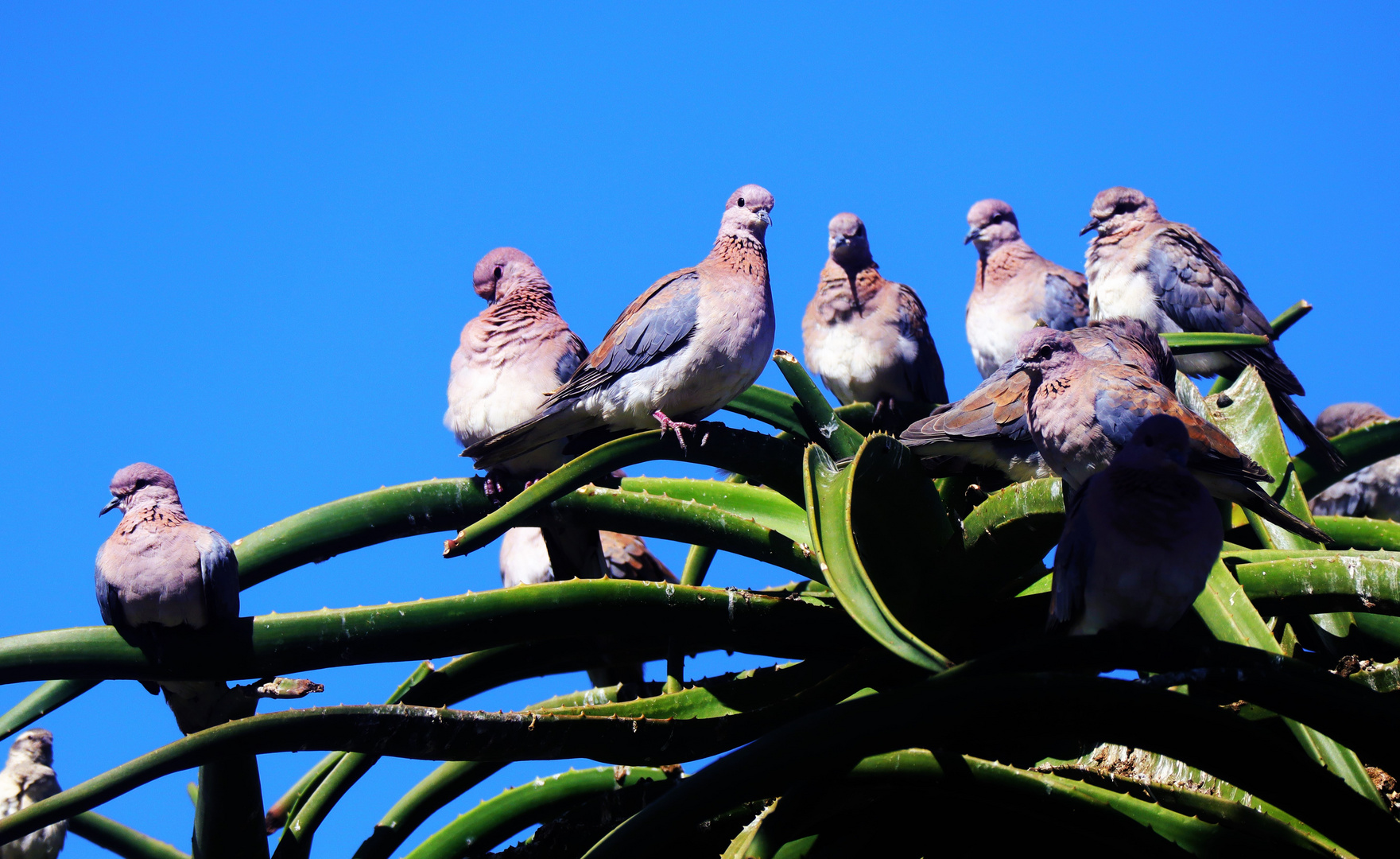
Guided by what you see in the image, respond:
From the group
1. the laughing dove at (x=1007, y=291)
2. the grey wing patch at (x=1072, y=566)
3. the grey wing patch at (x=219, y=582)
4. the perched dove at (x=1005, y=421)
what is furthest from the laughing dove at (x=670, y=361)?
the laughing dove at (x=1007, y=291)

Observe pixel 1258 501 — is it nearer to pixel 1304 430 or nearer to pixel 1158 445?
pixel 1158 445

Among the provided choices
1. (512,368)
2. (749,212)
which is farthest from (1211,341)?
(512,368)

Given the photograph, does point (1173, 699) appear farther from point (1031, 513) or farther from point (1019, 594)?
point (1019, 594)

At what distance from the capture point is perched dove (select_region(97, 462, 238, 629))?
376cm

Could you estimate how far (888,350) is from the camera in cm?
730

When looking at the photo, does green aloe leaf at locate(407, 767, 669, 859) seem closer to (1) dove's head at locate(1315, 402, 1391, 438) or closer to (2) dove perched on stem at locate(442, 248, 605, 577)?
(2) dove perched on stem at locate(442, 248, 605, 577)

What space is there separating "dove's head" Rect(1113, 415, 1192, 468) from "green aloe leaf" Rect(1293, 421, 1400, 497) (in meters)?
1.97

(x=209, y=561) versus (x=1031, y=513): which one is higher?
(x=209, y=561)

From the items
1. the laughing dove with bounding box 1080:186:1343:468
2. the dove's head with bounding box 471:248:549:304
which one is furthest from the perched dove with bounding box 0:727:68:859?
the laughing dove with bounding box 1080:186:1343:468

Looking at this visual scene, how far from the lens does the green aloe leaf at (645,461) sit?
328 centimetres

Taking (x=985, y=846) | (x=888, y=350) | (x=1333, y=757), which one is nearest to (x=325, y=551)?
(x=985, y=846)

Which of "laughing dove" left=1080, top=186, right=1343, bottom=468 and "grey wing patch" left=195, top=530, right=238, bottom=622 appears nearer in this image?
"grey wing patch" left=195, top=530, right=238, bottom=622

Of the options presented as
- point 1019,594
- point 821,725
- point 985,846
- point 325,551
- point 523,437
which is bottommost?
point 985,846

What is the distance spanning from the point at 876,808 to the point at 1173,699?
91cm
